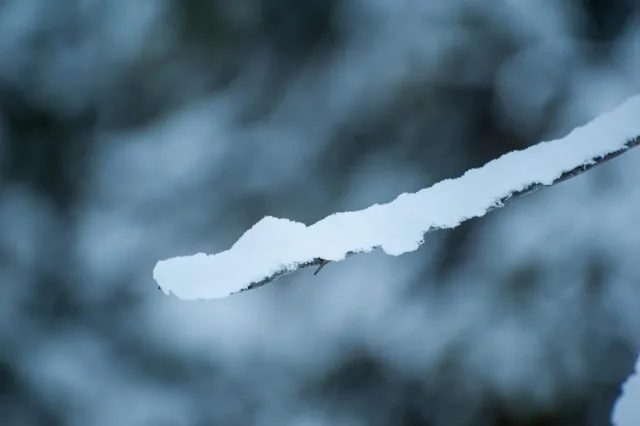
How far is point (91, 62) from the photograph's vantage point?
3.15ft

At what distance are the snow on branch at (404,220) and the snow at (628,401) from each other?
204 millimetres

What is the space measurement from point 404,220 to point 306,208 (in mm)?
508

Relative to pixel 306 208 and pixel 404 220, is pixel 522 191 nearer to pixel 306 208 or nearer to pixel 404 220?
pixel 404 220

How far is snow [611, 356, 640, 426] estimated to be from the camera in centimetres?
46

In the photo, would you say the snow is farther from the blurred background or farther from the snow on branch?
the blurred background

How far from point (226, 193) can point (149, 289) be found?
26cm

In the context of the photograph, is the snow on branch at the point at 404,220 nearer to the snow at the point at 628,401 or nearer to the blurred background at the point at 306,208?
the snow at the point at 628,401

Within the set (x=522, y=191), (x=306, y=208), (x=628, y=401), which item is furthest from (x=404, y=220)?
(x=306, y=208)

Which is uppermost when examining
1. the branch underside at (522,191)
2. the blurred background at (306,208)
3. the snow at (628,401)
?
the blurred background at (306,208)

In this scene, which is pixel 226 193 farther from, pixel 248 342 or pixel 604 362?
pixel 604 362

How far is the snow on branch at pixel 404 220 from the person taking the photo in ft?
1.48

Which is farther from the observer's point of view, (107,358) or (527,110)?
(107,358)

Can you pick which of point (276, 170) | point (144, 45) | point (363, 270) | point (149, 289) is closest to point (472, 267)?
point (363, 270)

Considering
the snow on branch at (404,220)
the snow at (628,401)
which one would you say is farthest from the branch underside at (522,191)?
the snow at (628,401)
